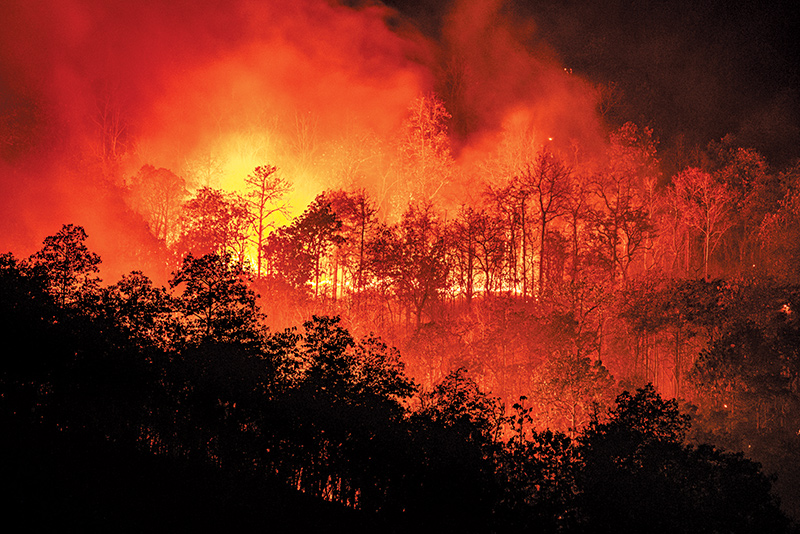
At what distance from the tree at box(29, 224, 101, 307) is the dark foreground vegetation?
0.36 metres

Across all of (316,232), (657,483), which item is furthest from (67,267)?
(316,232)

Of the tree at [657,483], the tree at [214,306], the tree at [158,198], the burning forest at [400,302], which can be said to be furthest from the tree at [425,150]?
the tree at [657,483]

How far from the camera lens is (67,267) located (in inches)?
546

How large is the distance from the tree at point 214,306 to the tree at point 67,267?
181 centimetres

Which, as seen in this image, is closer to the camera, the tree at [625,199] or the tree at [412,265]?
the tree at [412,265]

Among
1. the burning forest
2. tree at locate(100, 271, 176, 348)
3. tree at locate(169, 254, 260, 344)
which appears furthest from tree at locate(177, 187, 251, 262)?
tree at locate(100, 271, 176, 348)

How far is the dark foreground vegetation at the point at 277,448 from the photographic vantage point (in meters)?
8.95

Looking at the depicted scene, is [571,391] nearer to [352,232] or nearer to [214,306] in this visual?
[214,306]

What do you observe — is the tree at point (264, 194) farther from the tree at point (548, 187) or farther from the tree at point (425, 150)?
the tree at point (548, 187)

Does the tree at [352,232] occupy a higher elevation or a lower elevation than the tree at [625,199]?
lower

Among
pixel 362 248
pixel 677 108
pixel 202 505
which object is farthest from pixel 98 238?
pixel 677 108

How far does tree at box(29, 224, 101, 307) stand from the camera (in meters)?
13.5

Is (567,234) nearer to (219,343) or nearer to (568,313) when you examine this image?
(568,313)

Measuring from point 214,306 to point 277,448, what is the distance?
440 cm
